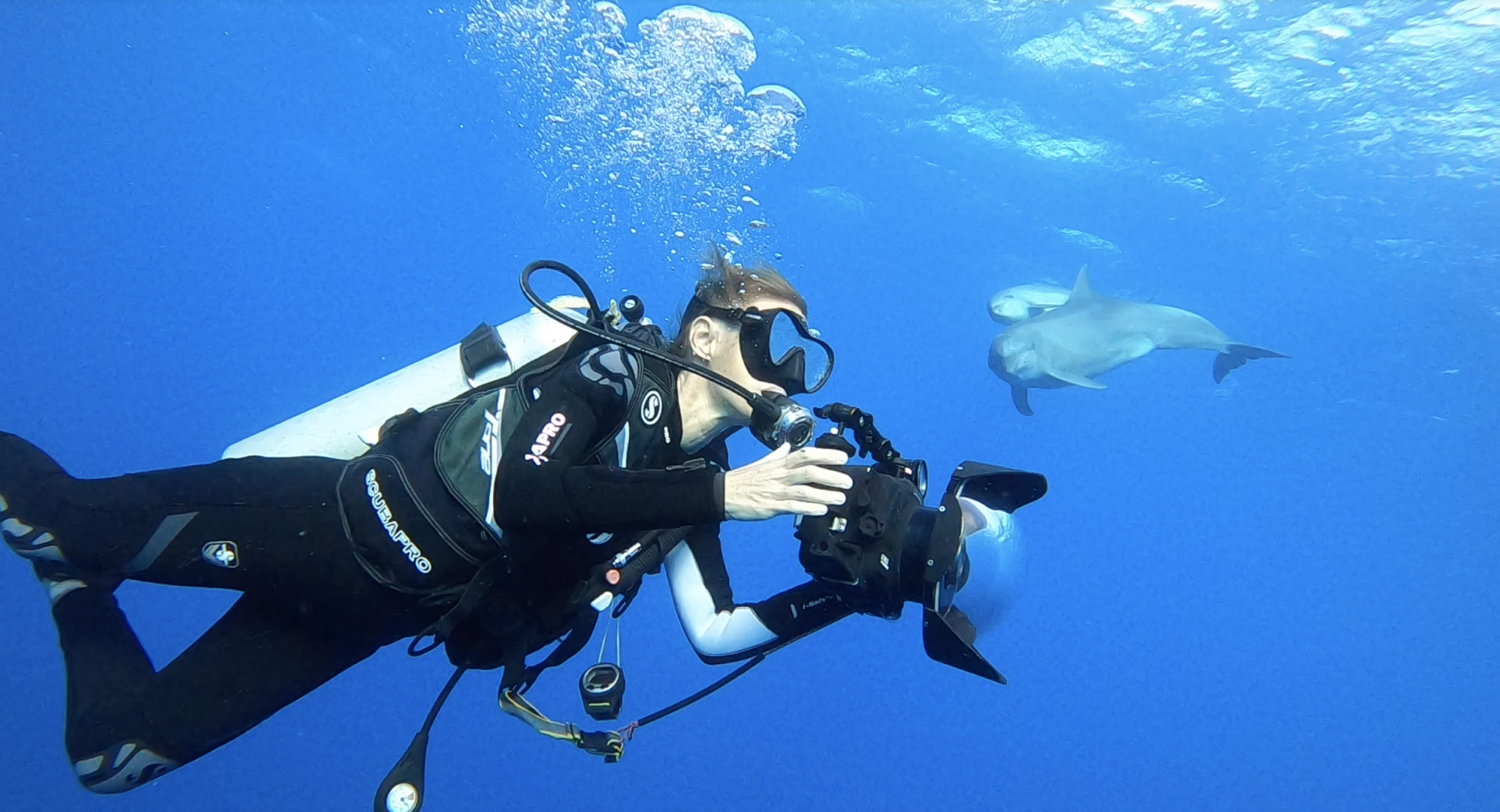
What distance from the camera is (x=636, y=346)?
259 cm

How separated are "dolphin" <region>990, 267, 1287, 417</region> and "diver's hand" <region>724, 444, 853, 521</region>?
1312cm

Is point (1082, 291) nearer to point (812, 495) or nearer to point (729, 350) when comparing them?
point (729, 350)

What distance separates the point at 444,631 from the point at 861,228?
2559 centimetres

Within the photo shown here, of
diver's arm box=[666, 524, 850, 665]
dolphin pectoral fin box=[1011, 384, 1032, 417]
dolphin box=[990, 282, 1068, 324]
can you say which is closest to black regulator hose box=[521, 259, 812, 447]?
diver's arm box=[666, 524, 850, 665]

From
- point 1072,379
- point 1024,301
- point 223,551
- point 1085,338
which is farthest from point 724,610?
point 1024,301

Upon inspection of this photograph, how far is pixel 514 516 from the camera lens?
2551 millimetres

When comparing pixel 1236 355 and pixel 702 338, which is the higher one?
pixel 1236 355

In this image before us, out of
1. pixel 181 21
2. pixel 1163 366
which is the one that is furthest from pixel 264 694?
pixel 1163 366

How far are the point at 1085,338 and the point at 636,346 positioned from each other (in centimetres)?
1379

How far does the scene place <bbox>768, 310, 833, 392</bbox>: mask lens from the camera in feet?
10.3

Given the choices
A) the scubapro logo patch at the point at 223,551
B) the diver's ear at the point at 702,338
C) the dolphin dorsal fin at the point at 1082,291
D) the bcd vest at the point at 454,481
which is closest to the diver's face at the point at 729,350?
the diver's ear at the point at 702,338

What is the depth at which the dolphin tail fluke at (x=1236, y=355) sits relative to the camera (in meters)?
16.2

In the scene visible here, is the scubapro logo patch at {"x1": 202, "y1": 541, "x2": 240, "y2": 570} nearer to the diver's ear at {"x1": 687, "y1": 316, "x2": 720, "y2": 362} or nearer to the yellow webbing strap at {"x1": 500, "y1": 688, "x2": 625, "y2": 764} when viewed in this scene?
the yellow webbing strap at {"x1": 500, "y1": 688, "x2": 625, "y2": 764}

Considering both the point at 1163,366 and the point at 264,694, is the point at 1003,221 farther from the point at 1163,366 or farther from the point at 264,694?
the point at 264,694
